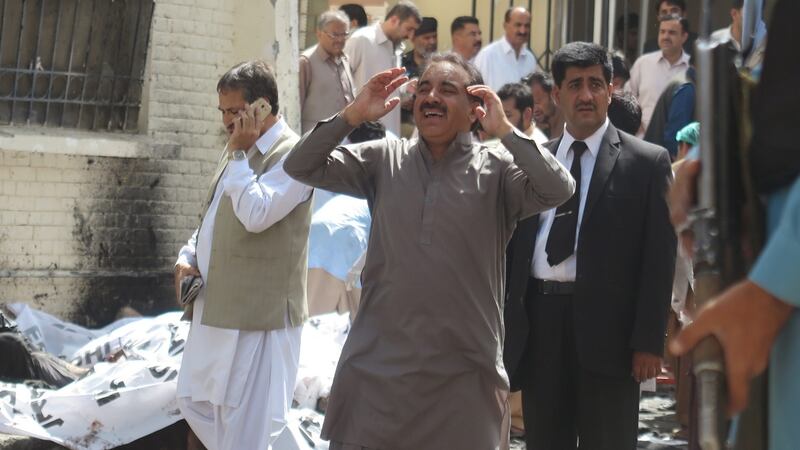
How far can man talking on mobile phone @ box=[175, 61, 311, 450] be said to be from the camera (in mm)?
5582

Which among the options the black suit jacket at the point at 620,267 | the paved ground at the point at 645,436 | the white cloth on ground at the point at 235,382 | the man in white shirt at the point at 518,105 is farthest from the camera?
the man in white shirt at the point at 518,105

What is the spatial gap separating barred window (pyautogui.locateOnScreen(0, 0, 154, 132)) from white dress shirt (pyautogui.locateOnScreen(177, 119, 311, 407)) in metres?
4.17

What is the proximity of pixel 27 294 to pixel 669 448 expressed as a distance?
462 centimetres

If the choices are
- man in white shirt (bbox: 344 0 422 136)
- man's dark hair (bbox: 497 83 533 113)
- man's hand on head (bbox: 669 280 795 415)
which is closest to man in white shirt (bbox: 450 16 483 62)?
man in white shirt (bbox: 344 0 422 136)

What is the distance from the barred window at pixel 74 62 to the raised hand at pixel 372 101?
18.1 ft

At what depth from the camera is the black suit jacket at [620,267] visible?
5.07 meters

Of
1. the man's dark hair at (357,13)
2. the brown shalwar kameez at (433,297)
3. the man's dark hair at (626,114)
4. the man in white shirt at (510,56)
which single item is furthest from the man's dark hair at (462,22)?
the brown shalwar kameez at (433,297)

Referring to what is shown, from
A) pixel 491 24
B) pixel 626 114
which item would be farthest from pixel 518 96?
pixel 491 24

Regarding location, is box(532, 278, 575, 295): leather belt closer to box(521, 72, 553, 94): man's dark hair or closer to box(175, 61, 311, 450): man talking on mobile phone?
box(175, 61, 311, 450): man talking on mobile phone

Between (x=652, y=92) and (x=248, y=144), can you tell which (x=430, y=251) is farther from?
(x=652, y=92)

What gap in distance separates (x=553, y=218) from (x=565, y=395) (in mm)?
712

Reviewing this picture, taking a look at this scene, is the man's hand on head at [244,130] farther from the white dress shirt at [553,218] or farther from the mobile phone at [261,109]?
the white dress shirt at [553,218]

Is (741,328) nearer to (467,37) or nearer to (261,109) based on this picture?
(261,109)

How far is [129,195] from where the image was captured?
9781 mm
